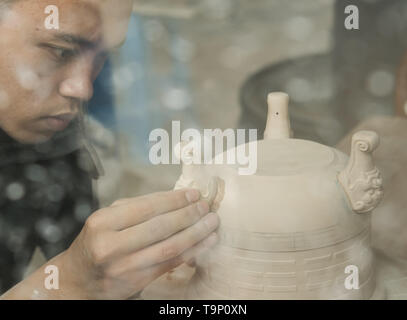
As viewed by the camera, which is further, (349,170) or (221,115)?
(221,115)

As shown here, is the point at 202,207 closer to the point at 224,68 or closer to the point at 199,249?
the point at 199,249

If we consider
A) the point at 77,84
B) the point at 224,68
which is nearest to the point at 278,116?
the point at 224,68

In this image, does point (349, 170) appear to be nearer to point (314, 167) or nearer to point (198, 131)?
point (314, 167)

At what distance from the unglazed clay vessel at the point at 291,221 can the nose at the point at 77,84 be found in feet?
0.38

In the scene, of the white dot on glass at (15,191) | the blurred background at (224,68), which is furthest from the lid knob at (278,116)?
the white dot on glass at (15,191)

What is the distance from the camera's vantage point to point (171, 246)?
18.0 inches

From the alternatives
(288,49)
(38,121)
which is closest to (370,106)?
(288,49)

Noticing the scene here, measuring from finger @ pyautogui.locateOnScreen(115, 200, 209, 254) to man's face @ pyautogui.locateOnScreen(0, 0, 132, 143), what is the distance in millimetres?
133

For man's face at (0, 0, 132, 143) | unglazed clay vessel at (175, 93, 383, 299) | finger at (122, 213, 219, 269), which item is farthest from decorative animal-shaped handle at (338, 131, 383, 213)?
man's face at (0, 0, 132, 143)

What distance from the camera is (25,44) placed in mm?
486

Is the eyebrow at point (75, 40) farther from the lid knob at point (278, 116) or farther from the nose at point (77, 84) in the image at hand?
the lid knob at point (278, 116)

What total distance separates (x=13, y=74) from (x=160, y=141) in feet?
0.46

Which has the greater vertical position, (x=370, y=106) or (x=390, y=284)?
(x=370, y=106)

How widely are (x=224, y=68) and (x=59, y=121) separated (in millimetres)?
163
